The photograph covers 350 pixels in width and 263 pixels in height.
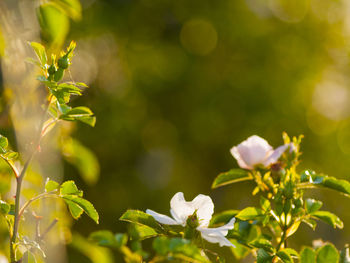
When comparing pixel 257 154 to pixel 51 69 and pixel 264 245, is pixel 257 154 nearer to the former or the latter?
pixel 264 245

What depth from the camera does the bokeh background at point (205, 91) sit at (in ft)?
13.0

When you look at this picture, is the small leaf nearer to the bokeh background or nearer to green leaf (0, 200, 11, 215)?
green leaf (0, 200, 11, 215)

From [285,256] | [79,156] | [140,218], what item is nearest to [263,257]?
[285,256]

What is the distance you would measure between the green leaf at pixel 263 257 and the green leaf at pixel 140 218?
0.40ft

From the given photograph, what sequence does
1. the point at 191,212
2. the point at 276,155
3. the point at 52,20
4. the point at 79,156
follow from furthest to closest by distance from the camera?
the point at 79,156 → the point at 52,20 → the point at 276,155 → the point at 191,212

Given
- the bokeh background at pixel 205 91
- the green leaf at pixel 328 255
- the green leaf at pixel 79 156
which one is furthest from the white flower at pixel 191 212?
the bokeh background at pixel 205 91

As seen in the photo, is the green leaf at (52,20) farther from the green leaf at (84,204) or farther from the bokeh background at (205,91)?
the bokeh background at (205,91)

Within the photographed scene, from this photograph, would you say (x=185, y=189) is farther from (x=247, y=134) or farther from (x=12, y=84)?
(x=12, y=84)

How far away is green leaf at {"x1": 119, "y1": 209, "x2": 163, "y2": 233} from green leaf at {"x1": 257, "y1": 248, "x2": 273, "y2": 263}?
0.12 m

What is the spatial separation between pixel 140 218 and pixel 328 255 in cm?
22

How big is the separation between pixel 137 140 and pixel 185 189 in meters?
0.68

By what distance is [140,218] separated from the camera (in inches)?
21.3

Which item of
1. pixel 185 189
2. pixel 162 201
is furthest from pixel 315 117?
pixel 162 201

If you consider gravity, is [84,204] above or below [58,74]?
below
